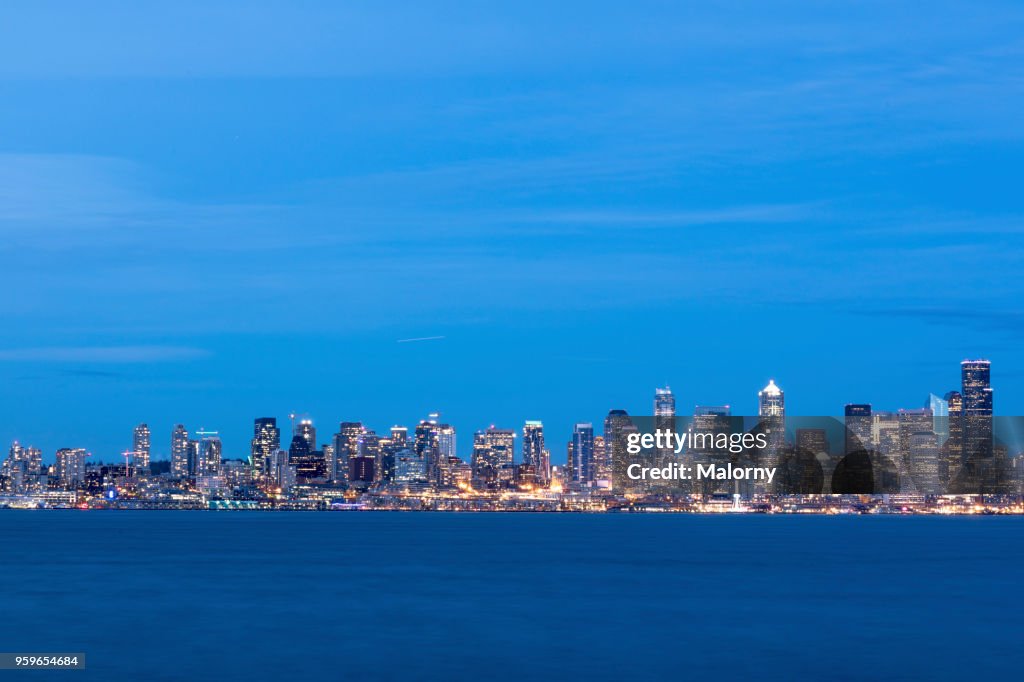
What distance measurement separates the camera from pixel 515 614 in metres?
70.0

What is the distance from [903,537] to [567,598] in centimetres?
11483

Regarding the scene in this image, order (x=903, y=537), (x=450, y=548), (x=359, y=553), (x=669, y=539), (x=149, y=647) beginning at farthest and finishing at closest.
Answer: (x=903, y=537) → (x=669, y=539) → (x=450, y=548) → (x=359, y=553) → (x=149, y=647)

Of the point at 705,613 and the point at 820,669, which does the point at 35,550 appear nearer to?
the point at 705,613

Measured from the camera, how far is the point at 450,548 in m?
141

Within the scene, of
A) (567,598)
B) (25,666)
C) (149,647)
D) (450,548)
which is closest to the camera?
(25,666)

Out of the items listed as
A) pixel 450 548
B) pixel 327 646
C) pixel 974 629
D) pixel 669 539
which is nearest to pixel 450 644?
pixel 327 646

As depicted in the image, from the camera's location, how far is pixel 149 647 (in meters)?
56.0

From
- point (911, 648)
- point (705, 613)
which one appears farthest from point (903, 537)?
point (911, 648)

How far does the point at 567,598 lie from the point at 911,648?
2539 centimetres

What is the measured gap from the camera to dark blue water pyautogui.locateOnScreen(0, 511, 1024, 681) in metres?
51.7

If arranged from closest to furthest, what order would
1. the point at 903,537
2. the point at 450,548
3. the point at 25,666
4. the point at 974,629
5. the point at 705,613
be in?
the point at 25,666 → the point at 974,629 → the point at 705,613 → the point at 450,548 → the point at 903,537

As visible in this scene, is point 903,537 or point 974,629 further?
point 903,537

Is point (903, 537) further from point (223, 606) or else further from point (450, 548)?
point (223, 606)

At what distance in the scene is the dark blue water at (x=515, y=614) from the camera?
51.7 metres
